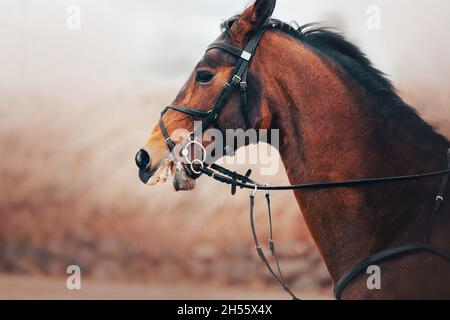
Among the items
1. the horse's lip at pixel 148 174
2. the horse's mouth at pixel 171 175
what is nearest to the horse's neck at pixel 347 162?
the horse's mouth at pixel 171 175

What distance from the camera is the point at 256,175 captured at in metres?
7.00

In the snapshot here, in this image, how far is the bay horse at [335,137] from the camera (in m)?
2.59

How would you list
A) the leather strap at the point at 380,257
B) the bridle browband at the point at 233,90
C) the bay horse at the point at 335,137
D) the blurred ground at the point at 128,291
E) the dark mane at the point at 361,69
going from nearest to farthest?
the leather strap at the point at 380,257, the bay horse at the point at 335,137, the dark mane at the point at 361,69, the bridle browband at the point at 233,90, the blurred ground at the point at 128,291

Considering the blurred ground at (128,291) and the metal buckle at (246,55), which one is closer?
the metal buckle at (246,55)

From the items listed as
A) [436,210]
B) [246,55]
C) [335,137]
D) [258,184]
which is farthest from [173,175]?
[436,210]

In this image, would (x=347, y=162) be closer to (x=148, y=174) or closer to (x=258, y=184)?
(x=258, y=184)

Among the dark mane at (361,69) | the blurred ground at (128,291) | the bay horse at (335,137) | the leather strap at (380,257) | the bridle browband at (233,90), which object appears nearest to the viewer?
the leather strap at (380,257)

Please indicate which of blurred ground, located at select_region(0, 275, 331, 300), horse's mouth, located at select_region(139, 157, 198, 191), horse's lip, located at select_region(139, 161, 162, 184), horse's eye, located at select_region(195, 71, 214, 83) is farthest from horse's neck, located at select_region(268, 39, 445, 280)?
blurred ground, located at select_region(0, 275, 331, 300)

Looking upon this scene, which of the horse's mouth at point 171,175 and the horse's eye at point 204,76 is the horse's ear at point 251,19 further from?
the horse's mouth at point 171,175

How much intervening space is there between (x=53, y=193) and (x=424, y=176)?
218 inches

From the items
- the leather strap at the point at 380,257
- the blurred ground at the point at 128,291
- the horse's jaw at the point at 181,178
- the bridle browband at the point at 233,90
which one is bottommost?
the blurred ground at the point at 128,291

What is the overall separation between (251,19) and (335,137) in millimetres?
749

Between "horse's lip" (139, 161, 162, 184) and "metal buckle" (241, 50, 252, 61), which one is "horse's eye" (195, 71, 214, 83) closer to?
"metal buckle" (241, 50, 252, 61)

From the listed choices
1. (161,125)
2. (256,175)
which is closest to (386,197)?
(161,125)
